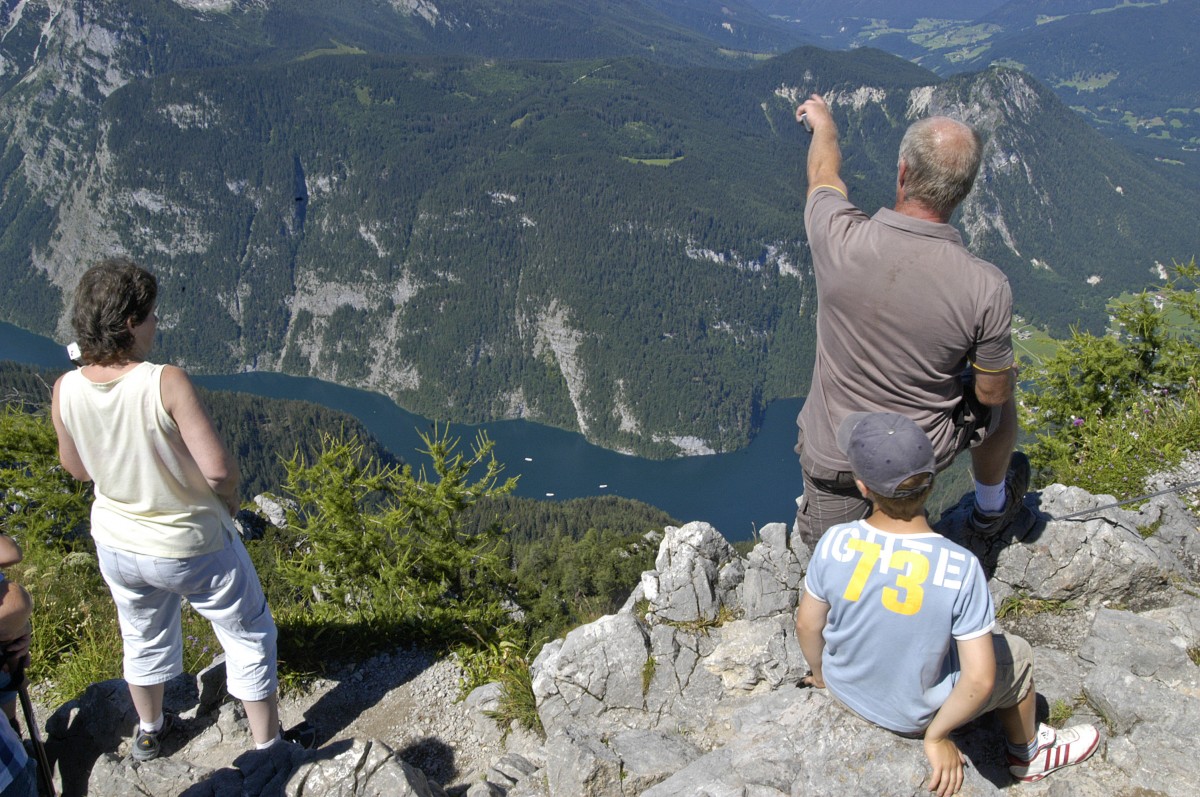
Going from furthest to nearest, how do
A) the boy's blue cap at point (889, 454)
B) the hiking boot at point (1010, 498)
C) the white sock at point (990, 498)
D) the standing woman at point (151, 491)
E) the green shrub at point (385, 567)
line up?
the green shrub at point (385, 567) → the hiking boot at point (1010, 498) → the white sock at point (990, 498) → the standing woman at point (151, 491) → the boy's blue cap at point (889, 454)

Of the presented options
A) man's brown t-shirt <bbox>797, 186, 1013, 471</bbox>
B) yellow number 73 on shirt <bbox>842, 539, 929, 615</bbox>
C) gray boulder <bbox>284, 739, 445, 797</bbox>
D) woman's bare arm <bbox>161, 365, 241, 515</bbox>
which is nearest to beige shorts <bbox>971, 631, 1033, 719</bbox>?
yellow number 73 on shirt <bbox>842, 539, 929, 615</bbox>

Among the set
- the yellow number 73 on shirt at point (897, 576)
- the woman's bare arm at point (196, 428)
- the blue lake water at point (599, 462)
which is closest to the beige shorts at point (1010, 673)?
the yellow number 73 on shirt at point (897, 576)

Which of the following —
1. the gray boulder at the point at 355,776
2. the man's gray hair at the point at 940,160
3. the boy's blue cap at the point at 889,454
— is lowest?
the gray boulder at the point at 355,776

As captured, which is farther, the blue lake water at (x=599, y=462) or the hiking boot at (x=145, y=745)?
the blue lake water at (x=599, y=462)

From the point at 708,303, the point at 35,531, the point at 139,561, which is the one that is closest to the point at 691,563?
the point at 139,561

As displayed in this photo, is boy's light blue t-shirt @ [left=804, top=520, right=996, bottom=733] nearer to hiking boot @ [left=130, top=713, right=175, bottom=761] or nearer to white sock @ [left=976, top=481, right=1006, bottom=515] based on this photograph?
white sock @ [left=976, top=481, right=1006, bottom=515]

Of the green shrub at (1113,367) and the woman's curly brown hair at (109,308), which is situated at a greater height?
the woman's curly brown hair at (109,308)

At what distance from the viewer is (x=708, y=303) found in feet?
598

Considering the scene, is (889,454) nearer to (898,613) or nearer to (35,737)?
(898,613)

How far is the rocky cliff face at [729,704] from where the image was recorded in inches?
153

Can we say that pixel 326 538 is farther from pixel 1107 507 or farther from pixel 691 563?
pixel 1107 507

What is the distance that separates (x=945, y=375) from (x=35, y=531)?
8679 mm

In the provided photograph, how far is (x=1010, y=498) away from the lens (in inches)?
210

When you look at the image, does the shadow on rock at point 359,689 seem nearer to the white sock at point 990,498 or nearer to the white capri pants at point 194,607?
the white capri pants at point 194,607
